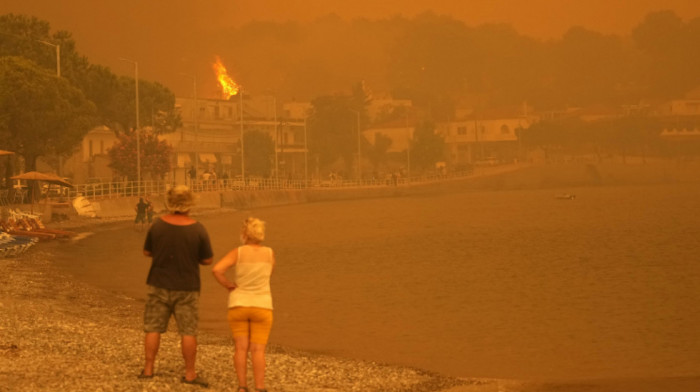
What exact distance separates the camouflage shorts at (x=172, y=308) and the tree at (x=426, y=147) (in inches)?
4734

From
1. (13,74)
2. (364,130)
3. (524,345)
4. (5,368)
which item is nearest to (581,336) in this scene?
(524,345)

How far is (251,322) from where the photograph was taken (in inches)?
420

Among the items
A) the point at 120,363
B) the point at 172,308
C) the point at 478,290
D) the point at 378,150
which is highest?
the point at 378,150

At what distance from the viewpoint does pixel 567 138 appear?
17062cm

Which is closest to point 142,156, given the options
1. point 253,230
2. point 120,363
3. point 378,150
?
point 120,363

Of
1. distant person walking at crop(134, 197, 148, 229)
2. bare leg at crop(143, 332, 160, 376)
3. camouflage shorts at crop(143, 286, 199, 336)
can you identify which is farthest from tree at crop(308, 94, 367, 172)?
camouflage shorts at crop(143, 286, 199, 336)

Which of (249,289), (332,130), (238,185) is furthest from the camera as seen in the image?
(332,130)

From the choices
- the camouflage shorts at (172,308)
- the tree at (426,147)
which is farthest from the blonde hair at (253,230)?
the tree at (426,147)

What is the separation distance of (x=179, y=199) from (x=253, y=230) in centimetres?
88

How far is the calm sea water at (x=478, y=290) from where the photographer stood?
1783cm

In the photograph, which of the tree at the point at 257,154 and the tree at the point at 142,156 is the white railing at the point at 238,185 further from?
the tree at the point at 257,154

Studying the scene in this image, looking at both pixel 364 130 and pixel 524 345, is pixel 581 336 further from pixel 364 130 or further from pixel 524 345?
pixel 364 130

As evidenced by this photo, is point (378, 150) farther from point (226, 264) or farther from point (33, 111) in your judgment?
point (226, 264)

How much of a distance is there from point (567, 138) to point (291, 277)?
471ft
